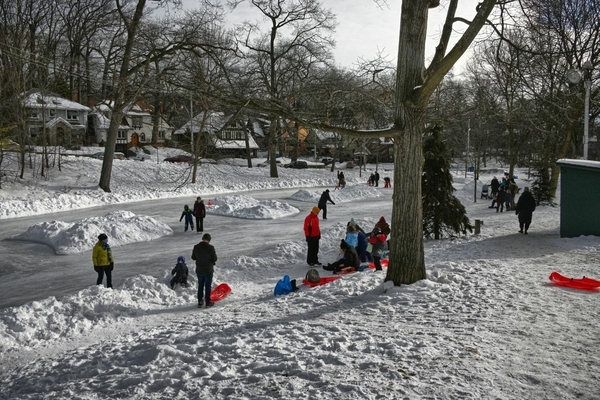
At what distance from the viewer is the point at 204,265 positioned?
9.73m

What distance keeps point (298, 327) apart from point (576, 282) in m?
5.27

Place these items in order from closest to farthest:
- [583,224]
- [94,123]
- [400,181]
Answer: [400,181]
[583,224]
[94,123]

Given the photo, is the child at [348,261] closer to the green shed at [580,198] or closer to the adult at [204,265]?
the adult at [204,265]

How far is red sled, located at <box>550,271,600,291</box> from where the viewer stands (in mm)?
8633

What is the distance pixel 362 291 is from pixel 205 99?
14.1 ft

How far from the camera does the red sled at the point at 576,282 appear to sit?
8.63 m

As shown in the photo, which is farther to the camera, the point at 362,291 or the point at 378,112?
the point at 378,112

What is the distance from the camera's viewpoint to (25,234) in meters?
17.9

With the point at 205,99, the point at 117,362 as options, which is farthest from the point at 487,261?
the point at 117,362

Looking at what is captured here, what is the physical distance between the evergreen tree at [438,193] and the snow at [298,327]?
81cm

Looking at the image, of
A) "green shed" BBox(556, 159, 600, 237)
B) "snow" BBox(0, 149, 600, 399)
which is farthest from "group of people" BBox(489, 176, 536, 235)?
"green shed" BBox(556, 159, 600, 237)

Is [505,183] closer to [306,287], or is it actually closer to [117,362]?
[306,287]

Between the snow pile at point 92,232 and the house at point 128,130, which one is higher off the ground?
the house at point 128,130

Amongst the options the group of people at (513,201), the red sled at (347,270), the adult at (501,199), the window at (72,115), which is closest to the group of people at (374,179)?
the group of people at (513,201)
